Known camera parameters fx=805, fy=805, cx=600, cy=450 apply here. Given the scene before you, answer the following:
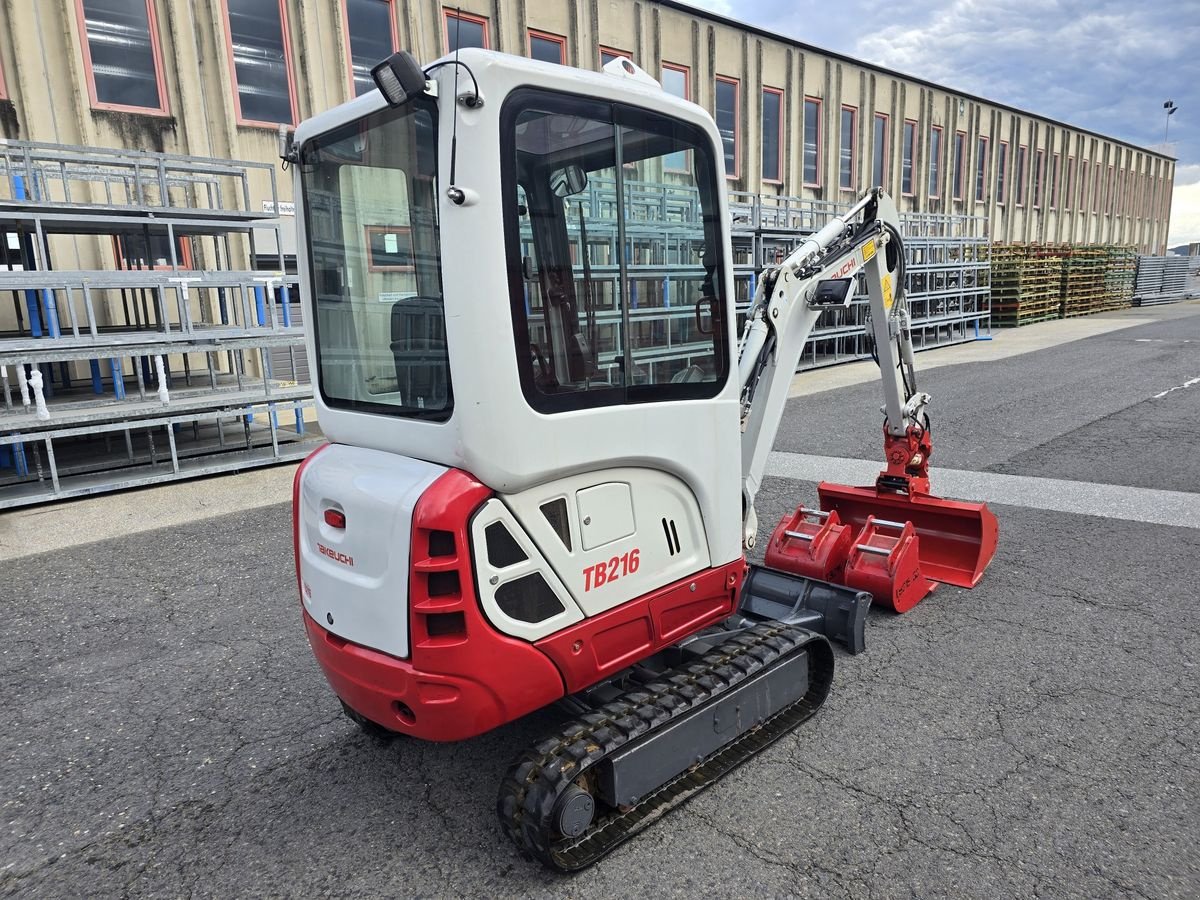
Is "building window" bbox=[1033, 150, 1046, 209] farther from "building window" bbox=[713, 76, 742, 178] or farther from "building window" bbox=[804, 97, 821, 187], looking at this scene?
"building window" bbox=[713, 76, 742, 178]

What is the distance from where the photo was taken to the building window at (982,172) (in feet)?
100

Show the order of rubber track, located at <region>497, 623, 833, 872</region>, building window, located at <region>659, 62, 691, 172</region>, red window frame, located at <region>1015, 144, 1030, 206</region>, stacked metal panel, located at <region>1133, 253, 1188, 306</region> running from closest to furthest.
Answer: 1. rubber track, located at <region>497, 623, 833, 872</region>
2. building window, located at <region>659, 62, 691, 172</region>
3. stacked metal panel, located at <region>1133, 253, 1188, 306</region>
4. red window frame, located at <region>1015, 144, 1030, 206</region>

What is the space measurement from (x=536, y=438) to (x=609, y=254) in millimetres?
788

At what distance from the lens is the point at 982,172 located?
30891 mm

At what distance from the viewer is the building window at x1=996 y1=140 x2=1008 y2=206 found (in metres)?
31.8

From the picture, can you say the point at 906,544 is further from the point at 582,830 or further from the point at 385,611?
the point at 385,611

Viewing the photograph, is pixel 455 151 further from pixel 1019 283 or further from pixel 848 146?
pixel 1019 283

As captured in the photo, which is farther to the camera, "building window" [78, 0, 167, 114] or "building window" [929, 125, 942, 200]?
"building window" [929, 125, 942, 200]

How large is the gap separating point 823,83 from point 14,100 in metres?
19.5

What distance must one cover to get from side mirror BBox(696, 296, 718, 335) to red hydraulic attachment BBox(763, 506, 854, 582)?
2068mm

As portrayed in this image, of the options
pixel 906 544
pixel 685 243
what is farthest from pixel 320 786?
pixel 906 544

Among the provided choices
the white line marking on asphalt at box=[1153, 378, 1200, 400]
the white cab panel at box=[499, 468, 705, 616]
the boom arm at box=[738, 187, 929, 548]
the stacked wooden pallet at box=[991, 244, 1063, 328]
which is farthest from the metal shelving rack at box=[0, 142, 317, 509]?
the stacked wooden pallet at box=[991, 244, 1063, 328]

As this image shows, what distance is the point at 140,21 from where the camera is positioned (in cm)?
1140

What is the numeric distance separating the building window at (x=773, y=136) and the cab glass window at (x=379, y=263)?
65.9 feet
